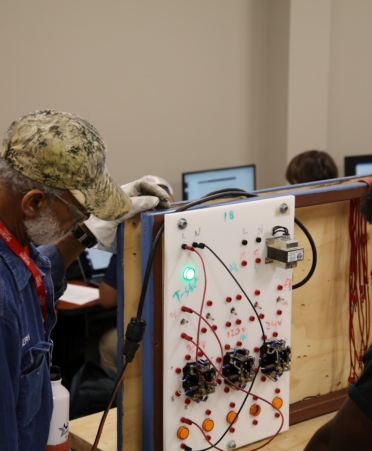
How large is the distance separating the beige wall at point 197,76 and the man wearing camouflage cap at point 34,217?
228 centimetres

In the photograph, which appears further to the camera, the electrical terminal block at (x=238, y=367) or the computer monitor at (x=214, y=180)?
the computer monitor at (x=214, y=180)

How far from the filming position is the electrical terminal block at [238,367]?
1.35 meters

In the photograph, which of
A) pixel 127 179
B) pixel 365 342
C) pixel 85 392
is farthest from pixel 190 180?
pixel 365 342

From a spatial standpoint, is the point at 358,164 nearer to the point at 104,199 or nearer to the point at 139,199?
the point at 139,199

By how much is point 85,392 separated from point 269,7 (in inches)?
106

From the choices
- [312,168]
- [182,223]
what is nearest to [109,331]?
[312,168]

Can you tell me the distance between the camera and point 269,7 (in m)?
4.00

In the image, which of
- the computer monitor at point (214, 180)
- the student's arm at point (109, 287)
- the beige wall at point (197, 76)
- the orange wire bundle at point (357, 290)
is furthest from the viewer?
the computer monitor at point (214, 180)

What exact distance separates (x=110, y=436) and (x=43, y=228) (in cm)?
56

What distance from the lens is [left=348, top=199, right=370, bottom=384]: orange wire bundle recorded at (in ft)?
5.17

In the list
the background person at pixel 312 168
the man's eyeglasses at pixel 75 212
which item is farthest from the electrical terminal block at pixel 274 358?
the background person at pixel 312 168

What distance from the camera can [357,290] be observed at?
162cm

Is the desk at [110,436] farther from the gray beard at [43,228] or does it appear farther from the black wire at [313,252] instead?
the gray beard at [43,228]

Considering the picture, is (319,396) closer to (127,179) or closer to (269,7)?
(127,179)
